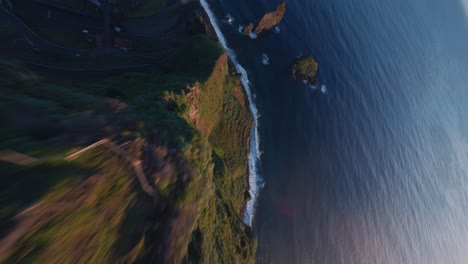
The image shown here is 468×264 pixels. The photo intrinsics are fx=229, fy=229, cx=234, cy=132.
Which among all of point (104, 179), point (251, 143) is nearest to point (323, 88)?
point (251, 143)

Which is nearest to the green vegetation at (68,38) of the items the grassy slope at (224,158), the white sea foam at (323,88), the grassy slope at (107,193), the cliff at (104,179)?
the cliff at (104,179)

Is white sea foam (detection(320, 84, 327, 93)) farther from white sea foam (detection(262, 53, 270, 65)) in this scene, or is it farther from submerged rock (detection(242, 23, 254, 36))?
submerged rock (detection(242, 23, 254, 36))

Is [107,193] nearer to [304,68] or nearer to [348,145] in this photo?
[304,68]

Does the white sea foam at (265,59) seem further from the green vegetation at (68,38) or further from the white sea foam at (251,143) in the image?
the green vegetation at (68,38)

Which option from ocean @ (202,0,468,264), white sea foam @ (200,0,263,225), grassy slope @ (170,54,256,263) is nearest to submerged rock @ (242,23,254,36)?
ocean @ (202,0,468,264)

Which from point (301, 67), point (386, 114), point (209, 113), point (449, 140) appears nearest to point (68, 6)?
point (209, 113)
